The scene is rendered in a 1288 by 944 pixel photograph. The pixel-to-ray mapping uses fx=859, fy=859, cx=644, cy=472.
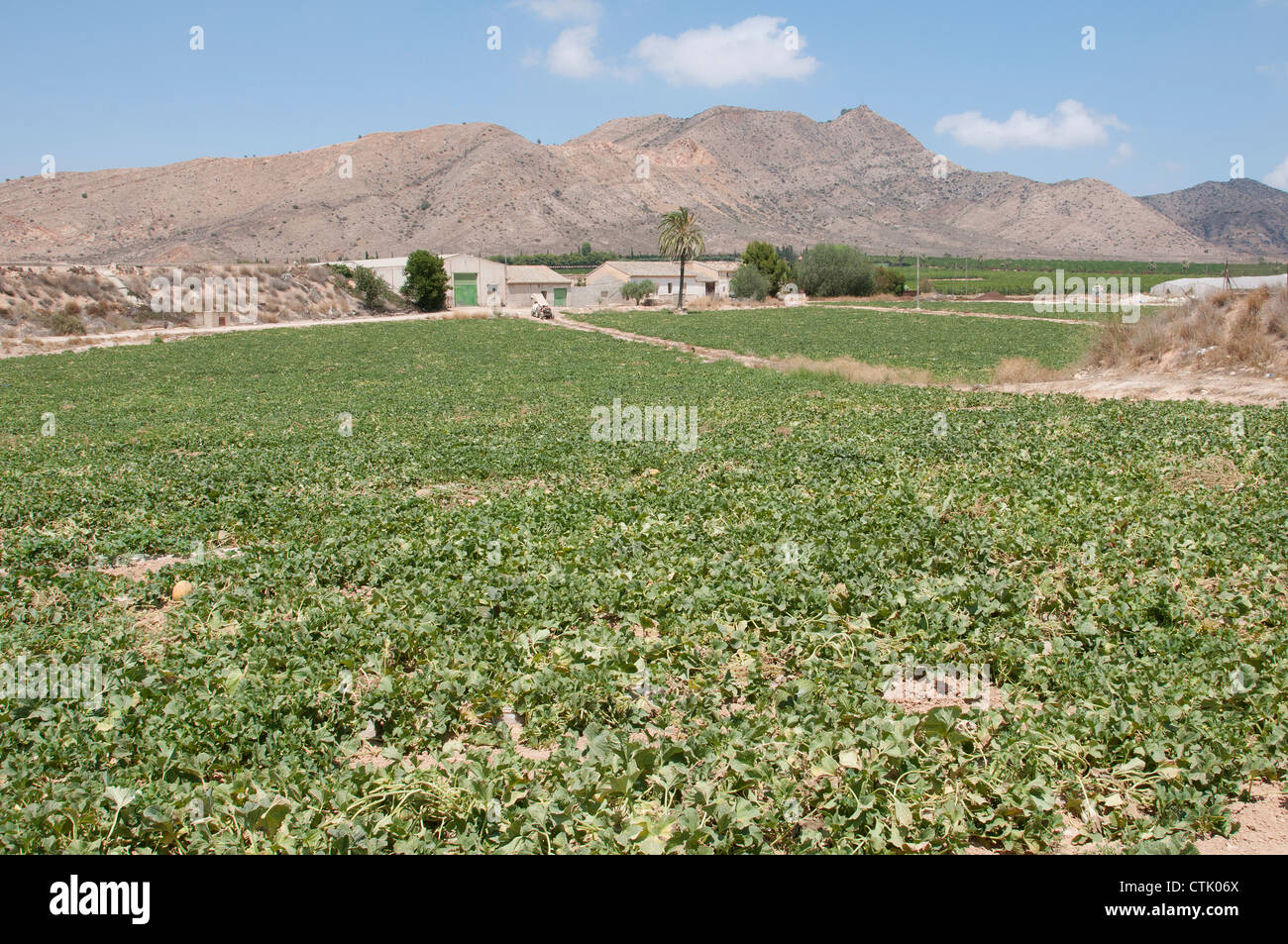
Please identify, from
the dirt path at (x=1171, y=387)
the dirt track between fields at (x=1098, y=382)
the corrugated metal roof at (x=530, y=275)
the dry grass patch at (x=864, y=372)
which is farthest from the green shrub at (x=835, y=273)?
the dirt path at (x=1171, y=387)

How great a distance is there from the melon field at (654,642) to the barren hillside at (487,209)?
10788cm

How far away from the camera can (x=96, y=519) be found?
1088cm

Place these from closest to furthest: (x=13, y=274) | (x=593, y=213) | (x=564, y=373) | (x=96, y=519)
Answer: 1. (x=96, y=519)
2. (x=564, y=373)
3. (x=13, y=274)
4. (x=593, y=213)

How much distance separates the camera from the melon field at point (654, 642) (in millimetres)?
4461

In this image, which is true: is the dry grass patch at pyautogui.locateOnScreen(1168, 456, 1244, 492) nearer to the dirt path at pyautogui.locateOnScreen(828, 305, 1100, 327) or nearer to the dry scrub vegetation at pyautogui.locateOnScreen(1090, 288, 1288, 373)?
the dry scrub vegetation at pyautogui.locateOnScreen(1090, 288, 1288, 373)

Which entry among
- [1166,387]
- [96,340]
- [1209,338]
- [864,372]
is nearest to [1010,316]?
[1209,338]

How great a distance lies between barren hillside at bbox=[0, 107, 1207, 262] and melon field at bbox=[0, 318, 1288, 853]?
354 ft

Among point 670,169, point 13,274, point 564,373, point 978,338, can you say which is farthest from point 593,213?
point 564,373

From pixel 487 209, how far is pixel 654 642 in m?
137

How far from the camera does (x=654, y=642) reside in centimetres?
652

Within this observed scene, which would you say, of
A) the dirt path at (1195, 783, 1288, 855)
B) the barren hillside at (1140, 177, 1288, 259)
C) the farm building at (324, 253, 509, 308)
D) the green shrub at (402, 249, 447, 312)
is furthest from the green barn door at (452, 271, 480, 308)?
the barren hillside at (1140, 177, 1288, 259)

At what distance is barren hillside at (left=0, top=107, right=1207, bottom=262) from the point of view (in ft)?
395

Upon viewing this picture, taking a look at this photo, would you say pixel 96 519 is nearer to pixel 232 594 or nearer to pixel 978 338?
pixel 232 594
